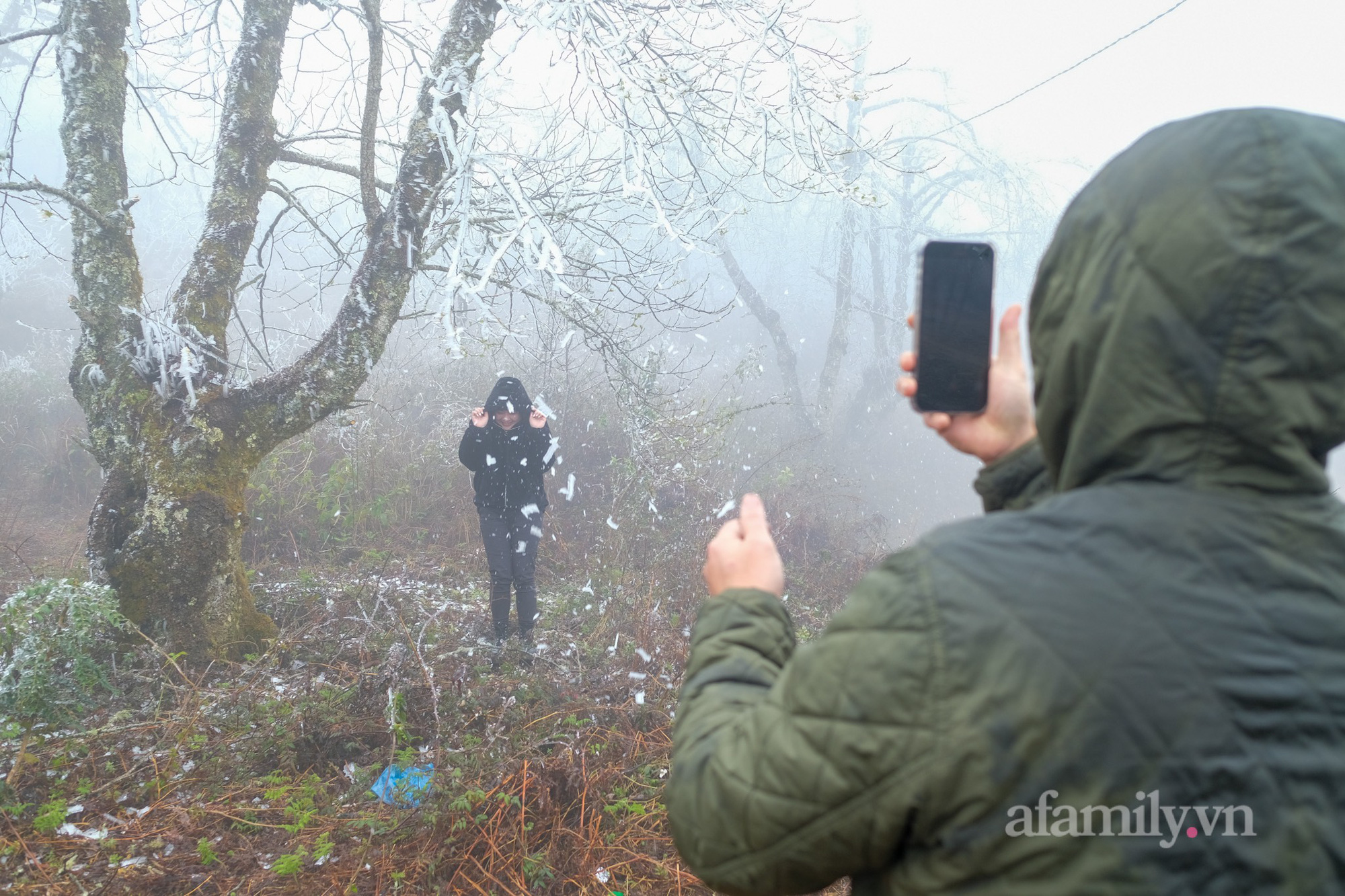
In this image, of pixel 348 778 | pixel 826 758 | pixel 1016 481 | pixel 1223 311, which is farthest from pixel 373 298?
pixel 1223 311

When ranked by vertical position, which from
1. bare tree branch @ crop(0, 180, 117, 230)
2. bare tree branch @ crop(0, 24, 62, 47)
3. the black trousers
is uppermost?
bare tree branch @ crop(0, 24, 62, 47)

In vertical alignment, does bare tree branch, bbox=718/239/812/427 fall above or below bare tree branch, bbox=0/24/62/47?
below

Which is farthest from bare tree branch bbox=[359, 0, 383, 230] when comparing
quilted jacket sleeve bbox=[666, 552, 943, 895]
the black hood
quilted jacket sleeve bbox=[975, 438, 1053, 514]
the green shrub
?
quilted jacket sleeve bbox=[666, 552, 943, 895]

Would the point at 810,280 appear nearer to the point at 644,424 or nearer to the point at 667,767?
the point at 644,424

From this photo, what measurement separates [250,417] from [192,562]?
948 mm

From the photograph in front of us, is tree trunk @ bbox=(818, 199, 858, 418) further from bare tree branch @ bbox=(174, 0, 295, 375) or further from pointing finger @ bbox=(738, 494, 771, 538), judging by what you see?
pointing finger @ bbox=(738, 494, 771, 538)

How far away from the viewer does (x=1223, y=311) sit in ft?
2.54

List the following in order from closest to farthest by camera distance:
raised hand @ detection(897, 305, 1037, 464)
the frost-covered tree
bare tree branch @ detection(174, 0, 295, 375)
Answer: raised hand @ detection(897, 305, 1037, 464) < the frost-covered tree < bare tree branch @ detection(174, 0, 295, 375)

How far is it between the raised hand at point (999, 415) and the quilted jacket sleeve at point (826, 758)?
70 cm

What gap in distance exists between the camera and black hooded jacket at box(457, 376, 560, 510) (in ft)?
17.0

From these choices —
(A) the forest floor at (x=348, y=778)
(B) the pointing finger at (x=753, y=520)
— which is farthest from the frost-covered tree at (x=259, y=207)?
(B) the pointing finger at (x=753, y=520)

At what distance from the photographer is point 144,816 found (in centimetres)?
300

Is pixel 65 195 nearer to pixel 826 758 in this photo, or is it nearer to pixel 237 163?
pixel 237 163

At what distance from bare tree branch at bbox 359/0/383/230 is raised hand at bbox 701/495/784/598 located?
13.3ft
